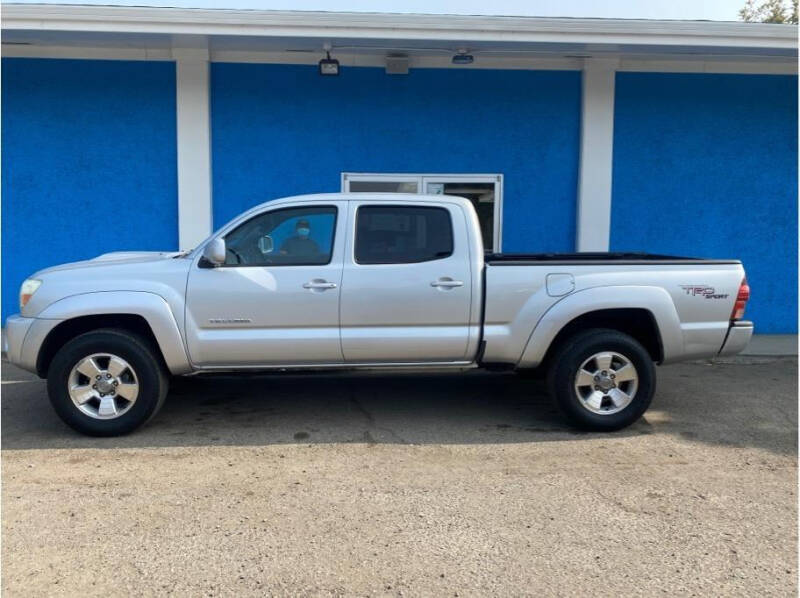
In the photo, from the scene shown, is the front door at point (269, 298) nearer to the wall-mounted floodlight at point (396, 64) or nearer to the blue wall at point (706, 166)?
the wall-mounted floodlight at point (396, 64)

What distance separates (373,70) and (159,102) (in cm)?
306

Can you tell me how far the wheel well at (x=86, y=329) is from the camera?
17.0 ft

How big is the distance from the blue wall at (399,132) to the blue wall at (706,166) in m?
0.86

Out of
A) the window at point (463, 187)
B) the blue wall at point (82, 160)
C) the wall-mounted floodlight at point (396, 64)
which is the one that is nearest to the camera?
the wall-mounted floodlight at point (396, 64)

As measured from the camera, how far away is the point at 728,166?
976 centimetres

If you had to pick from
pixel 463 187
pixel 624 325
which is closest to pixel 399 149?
pixel 463 187

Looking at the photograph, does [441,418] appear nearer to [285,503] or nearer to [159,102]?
[285,503]

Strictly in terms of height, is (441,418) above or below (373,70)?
below

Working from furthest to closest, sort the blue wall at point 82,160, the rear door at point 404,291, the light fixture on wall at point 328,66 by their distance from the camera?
the blue wall at point 82,160
the light fixture on wall at point 328,66
the rear door at point 404,291

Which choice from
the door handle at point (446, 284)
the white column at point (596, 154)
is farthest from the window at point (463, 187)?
the door handle at point (446, 284)

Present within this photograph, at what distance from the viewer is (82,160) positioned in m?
9.30

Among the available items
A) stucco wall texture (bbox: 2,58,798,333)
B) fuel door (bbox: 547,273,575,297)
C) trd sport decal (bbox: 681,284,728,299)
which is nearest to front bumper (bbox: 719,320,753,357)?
trd sport decal (bbox: 681,284,728,299)

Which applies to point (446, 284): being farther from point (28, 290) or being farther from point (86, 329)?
point (28, 290)

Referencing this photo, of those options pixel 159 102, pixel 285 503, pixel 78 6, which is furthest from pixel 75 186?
pixel 285 503
